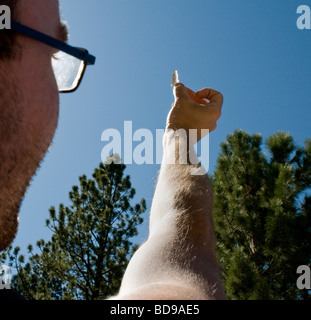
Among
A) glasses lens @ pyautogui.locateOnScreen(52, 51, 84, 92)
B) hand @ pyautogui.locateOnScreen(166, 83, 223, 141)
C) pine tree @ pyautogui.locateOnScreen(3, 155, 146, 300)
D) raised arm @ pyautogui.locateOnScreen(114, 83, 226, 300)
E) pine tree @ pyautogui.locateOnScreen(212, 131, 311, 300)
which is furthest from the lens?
pine tree @ pyautogui.locateOnScreen(3, 155, 146, 300)

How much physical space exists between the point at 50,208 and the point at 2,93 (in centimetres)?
1199

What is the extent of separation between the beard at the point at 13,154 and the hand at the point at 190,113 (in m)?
0.84

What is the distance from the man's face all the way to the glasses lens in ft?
0.41

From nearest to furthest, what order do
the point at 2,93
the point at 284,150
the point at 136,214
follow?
1. the point at 2,93
2. the point at 284,150
3. the point at 136,214

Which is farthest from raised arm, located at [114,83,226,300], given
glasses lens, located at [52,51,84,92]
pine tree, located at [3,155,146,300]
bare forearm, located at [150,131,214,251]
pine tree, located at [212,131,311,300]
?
pine tree, located at [3,155,146,300]

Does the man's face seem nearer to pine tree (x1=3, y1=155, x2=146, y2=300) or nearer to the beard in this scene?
the beard

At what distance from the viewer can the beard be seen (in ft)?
2.56

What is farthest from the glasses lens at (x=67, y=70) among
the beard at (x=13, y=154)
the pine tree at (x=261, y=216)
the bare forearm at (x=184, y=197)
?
the pine tree at (x=261, y=216)

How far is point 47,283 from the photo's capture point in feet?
41.4

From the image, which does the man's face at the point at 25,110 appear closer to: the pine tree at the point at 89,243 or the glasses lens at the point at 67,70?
the glasses lens at the point at 67,70

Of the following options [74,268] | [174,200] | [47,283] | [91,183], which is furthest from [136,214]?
[174,200]

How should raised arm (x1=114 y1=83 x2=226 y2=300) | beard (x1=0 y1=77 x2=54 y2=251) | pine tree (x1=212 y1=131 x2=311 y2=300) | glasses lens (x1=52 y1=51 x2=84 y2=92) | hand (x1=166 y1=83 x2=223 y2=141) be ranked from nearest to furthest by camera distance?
1. beard (x1=0 y1=77 x2=54 y2=251)
2. raised arm (x1=114 y1=83 x2=226 y2=300)
3. glasses lens (x1=52 y1=51 x2=84 y2=92)
4. hand (x1=166 y1=83 x2=223 y2=141)
5. pine tree (x1=212 y1=131 x2=311 y2=300)

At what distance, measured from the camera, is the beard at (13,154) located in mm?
780
